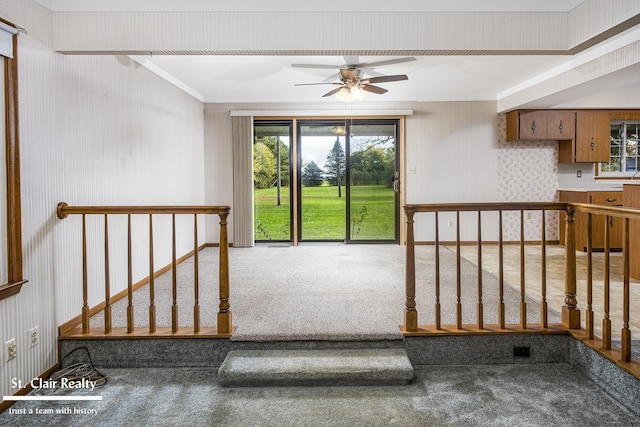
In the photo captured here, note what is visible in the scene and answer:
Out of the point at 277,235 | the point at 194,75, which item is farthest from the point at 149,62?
the point at 277,235

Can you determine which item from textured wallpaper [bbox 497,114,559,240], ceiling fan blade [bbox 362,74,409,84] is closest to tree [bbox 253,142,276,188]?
ceiling fan blade [bbox 362,74,409,84]

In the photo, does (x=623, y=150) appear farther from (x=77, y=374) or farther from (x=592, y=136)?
(x=77, y=374)

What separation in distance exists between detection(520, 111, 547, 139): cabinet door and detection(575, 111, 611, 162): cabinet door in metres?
0.48

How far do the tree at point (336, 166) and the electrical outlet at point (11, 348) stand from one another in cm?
477

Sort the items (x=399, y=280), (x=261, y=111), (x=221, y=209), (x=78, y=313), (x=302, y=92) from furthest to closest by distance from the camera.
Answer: (x=261, y=111) < (x=302, y=92) < (x=399, y=280) < (x=78, y=313) < (x=221, y=209)

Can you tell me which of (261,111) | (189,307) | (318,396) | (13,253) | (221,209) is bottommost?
(318,396)

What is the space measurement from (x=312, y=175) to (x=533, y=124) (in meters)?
3.25

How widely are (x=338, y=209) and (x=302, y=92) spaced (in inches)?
73.7

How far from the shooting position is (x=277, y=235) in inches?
264

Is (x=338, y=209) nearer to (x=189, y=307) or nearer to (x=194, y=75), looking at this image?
(x=194, y=75)

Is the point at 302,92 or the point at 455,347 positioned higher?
the point at 302,92

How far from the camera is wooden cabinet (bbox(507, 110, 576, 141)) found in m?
5.98

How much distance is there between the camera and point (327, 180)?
21.7ft

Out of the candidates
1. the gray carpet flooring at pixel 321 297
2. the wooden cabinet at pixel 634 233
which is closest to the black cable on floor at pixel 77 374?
the gray carpet flooring at pixel 321 297
